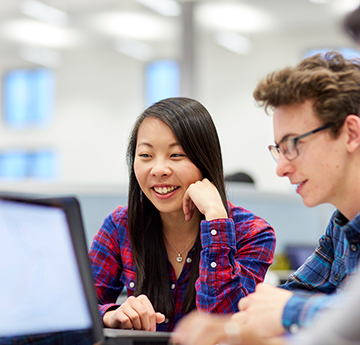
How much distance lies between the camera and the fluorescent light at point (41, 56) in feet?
30.8

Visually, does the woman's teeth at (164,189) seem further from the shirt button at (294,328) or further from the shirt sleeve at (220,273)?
the shirt button at (294,328)

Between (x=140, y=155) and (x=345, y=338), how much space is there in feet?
3.44

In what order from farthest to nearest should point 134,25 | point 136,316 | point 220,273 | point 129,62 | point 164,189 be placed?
1. point 129,62
2. point 134,25
3. point 164,189
4. point 220,273
5. point 136,316

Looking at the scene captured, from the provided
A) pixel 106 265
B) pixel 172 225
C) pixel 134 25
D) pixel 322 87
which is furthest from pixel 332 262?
pixel 134 25

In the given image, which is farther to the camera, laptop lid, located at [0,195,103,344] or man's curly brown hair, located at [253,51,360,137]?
man's curly brown hair, located at [253,51,360,137]

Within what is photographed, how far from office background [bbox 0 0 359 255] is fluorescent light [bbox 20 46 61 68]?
0.02 metres

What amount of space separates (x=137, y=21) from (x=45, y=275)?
7992 mm

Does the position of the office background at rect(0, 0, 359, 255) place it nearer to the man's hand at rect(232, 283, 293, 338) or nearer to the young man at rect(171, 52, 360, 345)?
the young man at rect(171, 52, 360, 345)

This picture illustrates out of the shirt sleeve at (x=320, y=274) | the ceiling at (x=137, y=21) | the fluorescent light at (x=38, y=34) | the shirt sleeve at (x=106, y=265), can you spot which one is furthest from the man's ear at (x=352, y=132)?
the fluorescent light at (x=38, y=34)

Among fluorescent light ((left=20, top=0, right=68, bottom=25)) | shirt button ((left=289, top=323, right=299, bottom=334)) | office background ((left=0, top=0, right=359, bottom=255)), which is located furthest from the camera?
fluorescent light ((left=20, top=0, right=68, bottom=25))

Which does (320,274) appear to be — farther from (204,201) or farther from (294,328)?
(294,328)

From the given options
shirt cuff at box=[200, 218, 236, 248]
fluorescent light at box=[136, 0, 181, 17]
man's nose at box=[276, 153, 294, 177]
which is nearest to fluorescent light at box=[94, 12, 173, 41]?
fluorescent light at box=[136, 0, 181, 17]

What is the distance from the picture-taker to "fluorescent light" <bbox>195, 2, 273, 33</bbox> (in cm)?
772

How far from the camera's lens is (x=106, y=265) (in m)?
1.59
